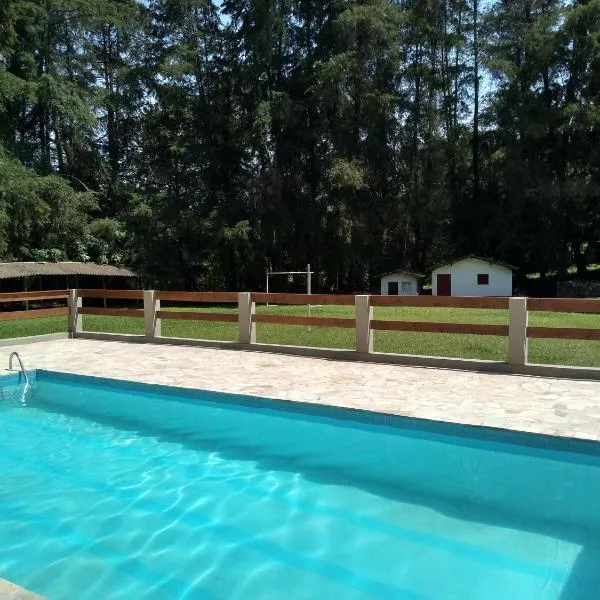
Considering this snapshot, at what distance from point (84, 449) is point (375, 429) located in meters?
2.94

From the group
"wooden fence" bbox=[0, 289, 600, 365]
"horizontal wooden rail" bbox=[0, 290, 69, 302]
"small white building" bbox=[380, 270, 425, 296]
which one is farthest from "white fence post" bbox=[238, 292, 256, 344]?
"small white building" bbox=[380, 270, 425, 296]

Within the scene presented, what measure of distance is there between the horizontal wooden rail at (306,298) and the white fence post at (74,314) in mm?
4662

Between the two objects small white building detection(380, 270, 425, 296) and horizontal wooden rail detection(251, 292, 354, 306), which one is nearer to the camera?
horizontal wooden rail detection(251, 292, 354, 306)

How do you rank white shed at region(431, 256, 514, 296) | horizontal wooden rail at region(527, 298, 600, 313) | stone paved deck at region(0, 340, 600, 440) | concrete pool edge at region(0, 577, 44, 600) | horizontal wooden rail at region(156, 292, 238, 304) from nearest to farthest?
concrete pool edge at region(0, 577, 44, 600)
stone paved deck at region(0, 340, 600, 440)
horizontal wooden rail at region(527, 298, 600, 313)
horizontal wooden rail at region(156, 292, 238, 304)
white shed at region(431, 256, 514, 296)

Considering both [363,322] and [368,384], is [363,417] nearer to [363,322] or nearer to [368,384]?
[368,384]

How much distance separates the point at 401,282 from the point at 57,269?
18.0m

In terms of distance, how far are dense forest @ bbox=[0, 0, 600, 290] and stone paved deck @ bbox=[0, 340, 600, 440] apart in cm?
2141

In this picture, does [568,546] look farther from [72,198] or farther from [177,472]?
[72,198]

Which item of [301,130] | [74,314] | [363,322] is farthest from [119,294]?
[301,130]

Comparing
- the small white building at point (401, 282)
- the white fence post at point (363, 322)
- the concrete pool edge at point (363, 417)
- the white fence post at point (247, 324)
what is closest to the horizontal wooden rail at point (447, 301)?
the white fence post at point (363, 322)

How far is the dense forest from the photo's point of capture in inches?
1237

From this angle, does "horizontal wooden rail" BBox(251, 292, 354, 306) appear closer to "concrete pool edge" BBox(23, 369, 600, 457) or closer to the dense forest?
"concrete pool edge" BBox(23, 369, 600, 457)

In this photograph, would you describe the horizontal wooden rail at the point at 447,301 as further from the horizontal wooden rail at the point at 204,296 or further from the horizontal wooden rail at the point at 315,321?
the horizontal wooden rail at the point at 204,296

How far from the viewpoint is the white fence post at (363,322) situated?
Result: 9109 mm
